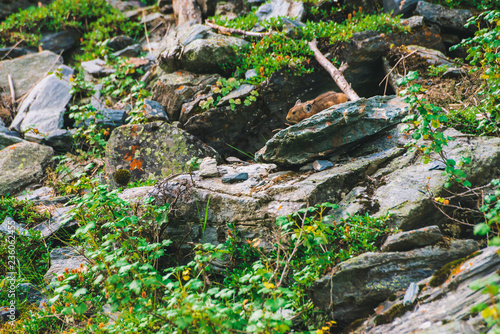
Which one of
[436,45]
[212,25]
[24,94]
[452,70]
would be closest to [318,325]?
[452,70]

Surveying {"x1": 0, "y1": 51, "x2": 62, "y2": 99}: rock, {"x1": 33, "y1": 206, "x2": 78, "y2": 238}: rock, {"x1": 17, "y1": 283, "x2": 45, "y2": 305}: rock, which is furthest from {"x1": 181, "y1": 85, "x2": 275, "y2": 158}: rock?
{"x1": 0, "y1": 51, "x2": 62, "y2": 99}: rock

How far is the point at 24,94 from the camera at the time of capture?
339 inches

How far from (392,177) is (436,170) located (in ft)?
1.72

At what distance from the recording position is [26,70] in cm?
909

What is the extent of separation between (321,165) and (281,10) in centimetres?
583

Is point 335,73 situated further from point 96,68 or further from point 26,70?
point 26,70

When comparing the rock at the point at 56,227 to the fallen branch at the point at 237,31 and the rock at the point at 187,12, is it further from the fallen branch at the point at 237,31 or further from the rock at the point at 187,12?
the rock at the point at 187,12

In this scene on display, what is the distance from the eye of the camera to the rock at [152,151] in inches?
241

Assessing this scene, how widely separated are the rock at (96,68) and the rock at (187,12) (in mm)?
2749

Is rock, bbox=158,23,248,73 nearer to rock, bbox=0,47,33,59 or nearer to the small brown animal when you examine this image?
the small brown animal

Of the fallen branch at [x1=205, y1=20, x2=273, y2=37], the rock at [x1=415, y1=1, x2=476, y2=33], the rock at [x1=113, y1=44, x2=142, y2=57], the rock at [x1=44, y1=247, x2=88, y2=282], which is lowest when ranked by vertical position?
the rock at [x1=44, y1=247, x2=88, y2=282]

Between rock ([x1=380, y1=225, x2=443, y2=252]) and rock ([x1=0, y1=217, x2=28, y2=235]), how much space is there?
5416 mm

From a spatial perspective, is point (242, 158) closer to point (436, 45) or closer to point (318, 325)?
point (318, 325)

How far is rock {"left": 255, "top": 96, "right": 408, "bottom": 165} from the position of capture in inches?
187
